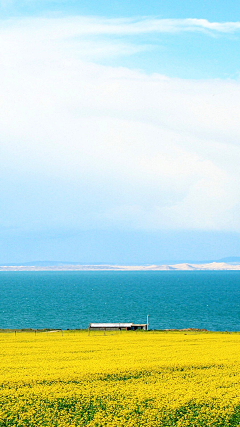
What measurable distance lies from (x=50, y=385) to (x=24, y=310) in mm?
123079

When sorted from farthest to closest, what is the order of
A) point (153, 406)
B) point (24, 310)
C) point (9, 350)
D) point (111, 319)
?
point (24, 310) → point (111, 319) → point (9, 350) → point (153, 406)

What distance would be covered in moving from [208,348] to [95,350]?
1510cm

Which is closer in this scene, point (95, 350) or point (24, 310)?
point (95, 350)

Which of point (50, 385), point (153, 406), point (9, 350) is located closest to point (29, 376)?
point (50, 385)

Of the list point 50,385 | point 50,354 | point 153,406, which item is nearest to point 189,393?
point 153,406

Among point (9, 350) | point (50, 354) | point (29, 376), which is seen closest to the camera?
point (29, 376)

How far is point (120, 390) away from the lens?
31.0m

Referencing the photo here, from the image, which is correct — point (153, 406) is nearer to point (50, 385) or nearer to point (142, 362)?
point (50, 385)

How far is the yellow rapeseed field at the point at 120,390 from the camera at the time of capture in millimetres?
26391

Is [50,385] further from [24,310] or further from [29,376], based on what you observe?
[24,310]

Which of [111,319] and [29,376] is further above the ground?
[29,376]

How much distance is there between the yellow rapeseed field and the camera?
1039 inches

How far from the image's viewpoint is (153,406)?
91.4 ft

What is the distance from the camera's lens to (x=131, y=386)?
32062mm
